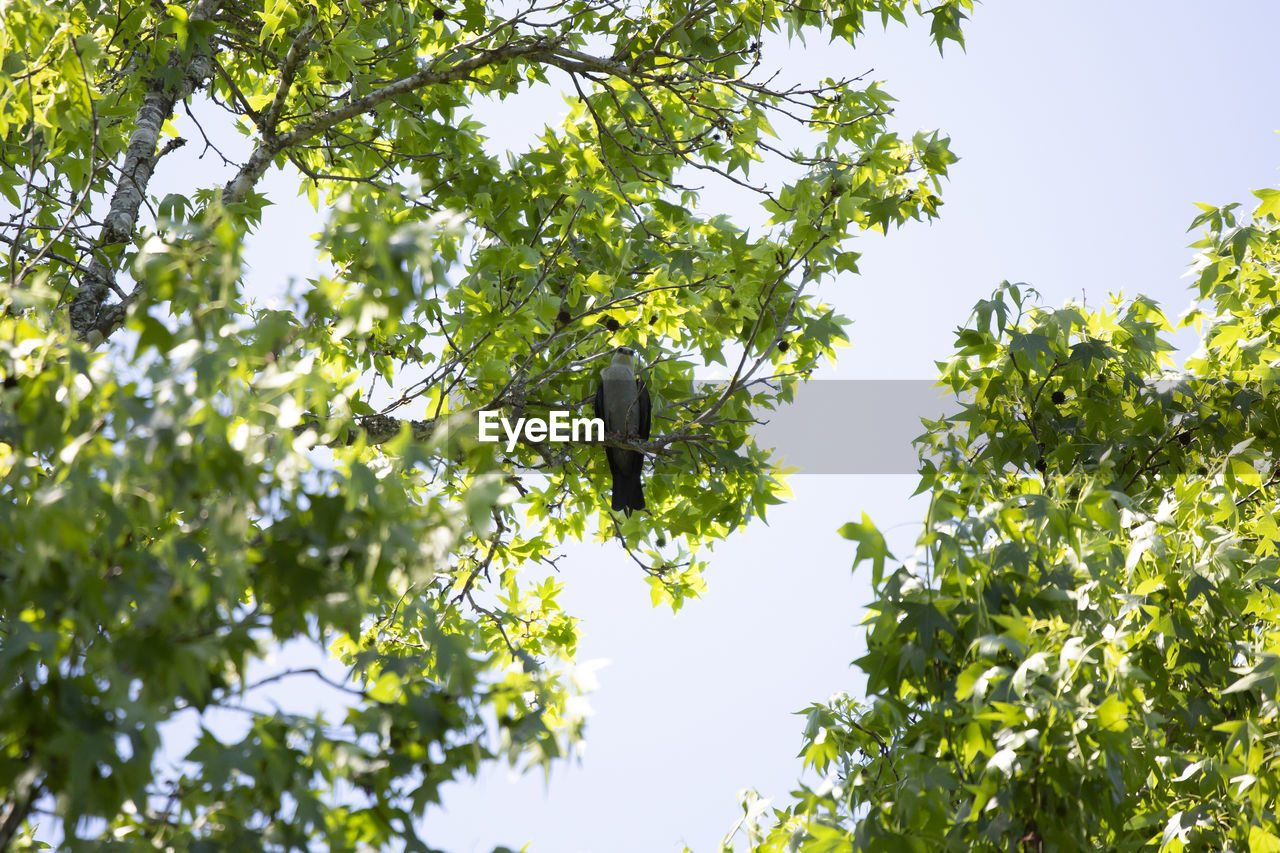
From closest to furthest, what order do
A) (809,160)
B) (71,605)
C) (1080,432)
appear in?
1. (71,605)
2. (809,160)
3. (1080,432)

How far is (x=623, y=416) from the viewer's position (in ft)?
20.9

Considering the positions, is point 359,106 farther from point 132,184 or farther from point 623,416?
point 623,416

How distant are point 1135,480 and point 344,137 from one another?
4.39 m

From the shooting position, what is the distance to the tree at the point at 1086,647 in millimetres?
2531

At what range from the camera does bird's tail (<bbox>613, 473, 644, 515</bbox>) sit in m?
5.74

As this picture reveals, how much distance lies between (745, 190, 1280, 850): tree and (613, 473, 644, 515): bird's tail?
1730 mm

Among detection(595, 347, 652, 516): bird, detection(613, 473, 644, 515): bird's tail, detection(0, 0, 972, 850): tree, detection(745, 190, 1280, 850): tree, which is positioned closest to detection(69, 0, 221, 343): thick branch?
detection(0, 0, 972, 850): tree

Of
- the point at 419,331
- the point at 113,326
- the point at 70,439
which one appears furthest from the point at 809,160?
the point at 70,439

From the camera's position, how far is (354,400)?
16.9 ft

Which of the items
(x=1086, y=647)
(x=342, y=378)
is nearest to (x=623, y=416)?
(x=342, y=378)

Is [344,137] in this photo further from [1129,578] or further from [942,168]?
[1129,578]

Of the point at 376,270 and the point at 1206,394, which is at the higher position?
the point at 1206,394

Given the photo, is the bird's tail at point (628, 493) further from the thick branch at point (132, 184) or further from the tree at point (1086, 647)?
the thick branch at point (132, 184)

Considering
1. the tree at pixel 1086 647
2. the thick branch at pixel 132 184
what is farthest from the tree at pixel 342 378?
the tree at pixel 1086 647
